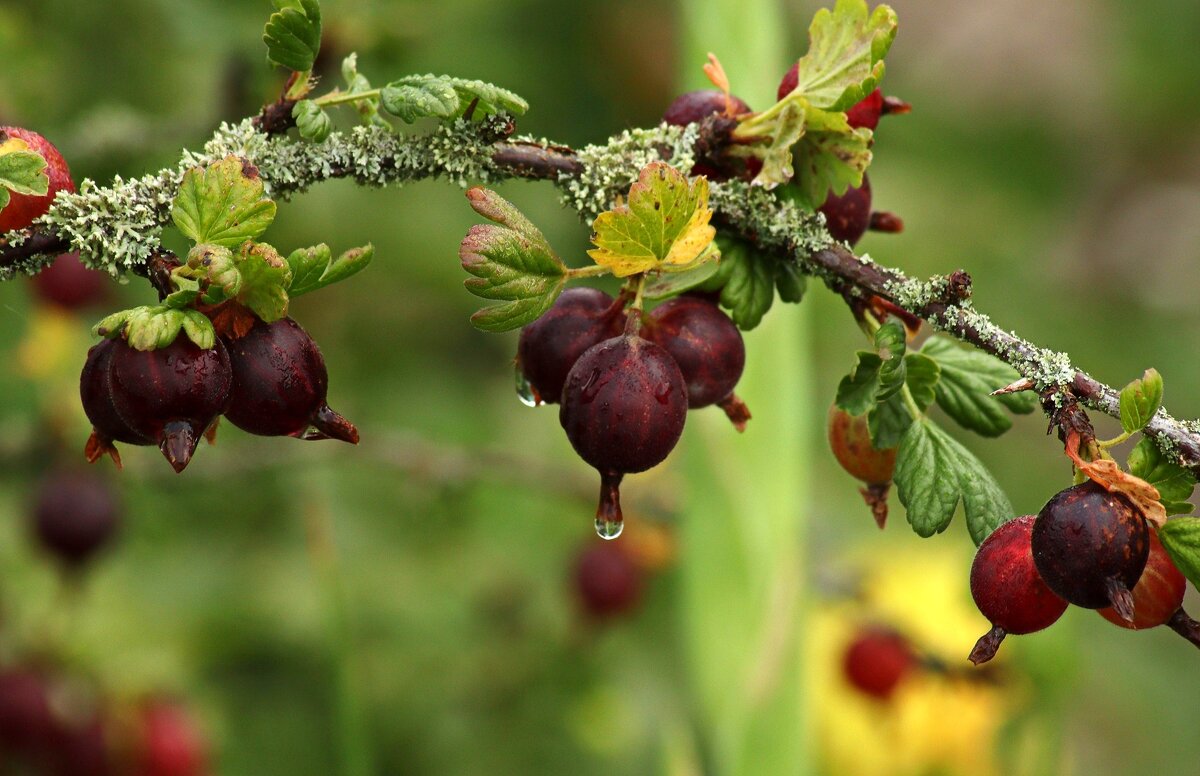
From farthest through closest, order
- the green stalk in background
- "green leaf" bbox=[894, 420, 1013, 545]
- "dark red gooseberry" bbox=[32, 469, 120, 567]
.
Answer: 1. "dark red gooseberry" bbox=[32, 469, 120, 567]
2. the green stalk in background
3. "green leaf" bbox=[894, 420, 1013, 545]

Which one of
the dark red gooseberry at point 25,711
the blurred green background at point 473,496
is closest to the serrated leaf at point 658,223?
the blurred green background at point 473,496

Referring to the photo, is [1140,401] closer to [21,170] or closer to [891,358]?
[891,358]

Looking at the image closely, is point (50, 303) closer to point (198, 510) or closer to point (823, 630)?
point (198, 510)

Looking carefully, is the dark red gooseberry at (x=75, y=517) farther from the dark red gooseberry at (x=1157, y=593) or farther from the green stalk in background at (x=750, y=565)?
the dark red gooseberry at (x=1157, y=593)

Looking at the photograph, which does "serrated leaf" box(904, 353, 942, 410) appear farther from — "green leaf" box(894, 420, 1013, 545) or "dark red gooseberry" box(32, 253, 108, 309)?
"dark red gooseberry" box(32, 253, 108, 309)

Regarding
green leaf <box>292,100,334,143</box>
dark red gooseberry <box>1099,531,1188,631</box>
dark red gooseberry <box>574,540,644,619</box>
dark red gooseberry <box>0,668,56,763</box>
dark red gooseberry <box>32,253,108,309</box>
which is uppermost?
green leaf <box>292,100,334,143</box>

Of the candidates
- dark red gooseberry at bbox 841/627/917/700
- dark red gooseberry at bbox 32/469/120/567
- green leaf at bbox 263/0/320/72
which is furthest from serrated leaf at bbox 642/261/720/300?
dark red gooseberry at bbox 841/627/917/700

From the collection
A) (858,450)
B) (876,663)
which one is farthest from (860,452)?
(876,663)

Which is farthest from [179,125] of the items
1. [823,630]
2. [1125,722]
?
[1125,722]
